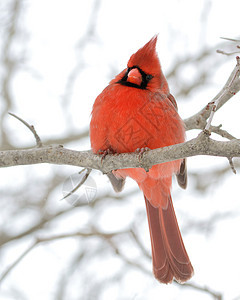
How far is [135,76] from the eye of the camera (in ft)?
8.21

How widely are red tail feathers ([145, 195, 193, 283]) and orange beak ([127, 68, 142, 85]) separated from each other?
2.65 ft

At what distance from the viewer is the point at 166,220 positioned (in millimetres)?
2768

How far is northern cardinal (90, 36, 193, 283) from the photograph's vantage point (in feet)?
7.71

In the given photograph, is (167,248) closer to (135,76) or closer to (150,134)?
(150,134)

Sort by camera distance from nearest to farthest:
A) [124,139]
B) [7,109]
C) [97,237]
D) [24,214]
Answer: [124,139], [97,237], [24,214], [7,109]

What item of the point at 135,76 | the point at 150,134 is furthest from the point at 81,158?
the point at 135,76

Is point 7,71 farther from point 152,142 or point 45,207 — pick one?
point 152,142

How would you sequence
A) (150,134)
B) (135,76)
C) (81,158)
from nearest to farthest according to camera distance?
(81,158) < (150,134) < (135,76)

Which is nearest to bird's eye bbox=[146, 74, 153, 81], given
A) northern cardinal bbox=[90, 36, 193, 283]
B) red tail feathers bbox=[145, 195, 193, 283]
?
northern cardinal bbox=[90, 36, 193, 283]

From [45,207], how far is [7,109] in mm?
1094

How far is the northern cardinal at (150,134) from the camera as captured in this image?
7.71ft

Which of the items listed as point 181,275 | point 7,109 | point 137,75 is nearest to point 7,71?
point 7,109

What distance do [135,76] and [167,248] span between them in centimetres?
108

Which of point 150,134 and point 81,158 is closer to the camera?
point 81,158
